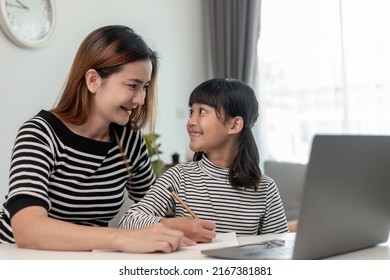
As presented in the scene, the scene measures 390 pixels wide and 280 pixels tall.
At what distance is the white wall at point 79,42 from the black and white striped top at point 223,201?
1560 mm

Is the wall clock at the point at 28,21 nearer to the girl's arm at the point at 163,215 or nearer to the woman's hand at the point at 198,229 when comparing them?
the girl's arm at the point at 163,215

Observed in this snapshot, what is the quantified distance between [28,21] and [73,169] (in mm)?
1712

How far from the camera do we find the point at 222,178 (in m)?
1.43

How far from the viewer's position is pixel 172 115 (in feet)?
13.7

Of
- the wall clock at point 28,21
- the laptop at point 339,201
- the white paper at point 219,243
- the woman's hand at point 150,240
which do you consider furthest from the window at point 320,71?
the woman's hand at point 150,240

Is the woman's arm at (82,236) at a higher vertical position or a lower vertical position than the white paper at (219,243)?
higher

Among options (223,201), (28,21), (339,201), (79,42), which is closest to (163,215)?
(223,201)

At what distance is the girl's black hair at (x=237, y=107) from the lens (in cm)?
148

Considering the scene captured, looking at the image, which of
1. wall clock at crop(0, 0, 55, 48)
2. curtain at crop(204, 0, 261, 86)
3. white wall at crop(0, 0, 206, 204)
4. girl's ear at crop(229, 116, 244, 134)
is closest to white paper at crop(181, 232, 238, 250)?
girl's ear at crop(229, 116, 244, 134)

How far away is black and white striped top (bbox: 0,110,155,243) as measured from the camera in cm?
121

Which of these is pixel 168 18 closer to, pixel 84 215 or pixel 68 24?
pixel 68 24

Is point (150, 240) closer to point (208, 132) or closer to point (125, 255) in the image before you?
point (125, 255)
